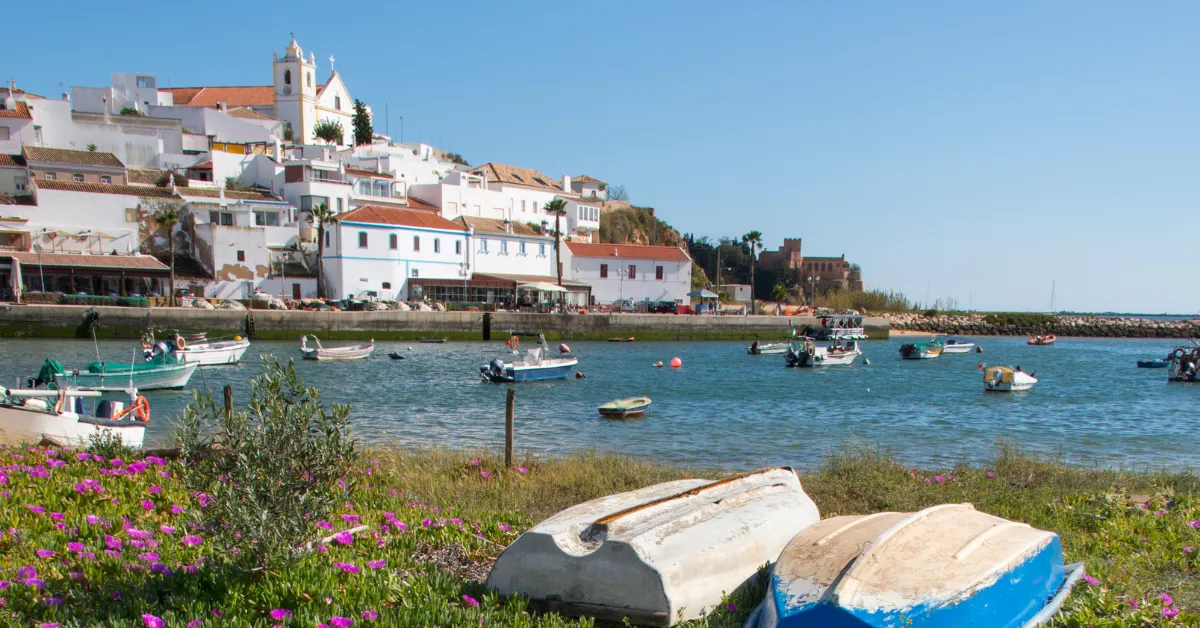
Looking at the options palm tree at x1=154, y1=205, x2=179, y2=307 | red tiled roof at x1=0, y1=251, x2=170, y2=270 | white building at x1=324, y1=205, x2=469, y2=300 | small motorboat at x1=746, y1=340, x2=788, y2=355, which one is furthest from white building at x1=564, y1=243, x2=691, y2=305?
red tiled roof at x1=0, y1=251, x2=170, y2=270

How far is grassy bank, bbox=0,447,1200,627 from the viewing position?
5160 mm

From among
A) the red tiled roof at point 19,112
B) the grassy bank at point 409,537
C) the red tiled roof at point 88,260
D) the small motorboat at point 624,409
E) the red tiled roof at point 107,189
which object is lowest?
the small motorboat at point 624,409

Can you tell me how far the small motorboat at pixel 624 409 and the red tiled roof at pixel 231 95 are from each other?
282ft

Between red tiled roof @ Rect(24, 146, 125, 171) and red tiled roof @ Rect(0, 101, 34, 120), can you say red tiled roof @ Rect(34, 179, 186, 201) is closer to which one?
red tiled roof @ Rect(24, 146, 125, 171)

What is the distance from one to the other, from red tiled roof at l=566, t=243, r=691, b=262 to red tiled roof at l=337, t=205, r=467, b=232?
11714 millimetres

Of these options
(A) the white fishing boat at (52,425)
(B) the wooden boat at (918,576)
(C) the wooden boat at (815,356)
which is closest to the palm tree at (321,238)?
(C) the wooden boat at (815,356)

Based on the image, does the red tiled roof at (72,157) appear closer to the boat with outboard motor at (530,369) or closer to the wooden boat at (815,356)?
the boat with outboard motor at (530,369)

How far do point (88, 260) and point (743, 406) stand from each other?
4414cm

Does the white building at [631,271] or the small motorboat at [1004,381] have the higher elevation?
the white building at [631,271]

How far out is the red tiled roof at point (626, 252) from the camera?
7362cm

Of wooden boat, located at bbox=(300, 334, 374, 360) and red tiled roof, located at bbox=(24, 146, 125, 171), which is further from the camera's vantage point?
red tiled roof, located at bbox=(24, 146, 125, 171)

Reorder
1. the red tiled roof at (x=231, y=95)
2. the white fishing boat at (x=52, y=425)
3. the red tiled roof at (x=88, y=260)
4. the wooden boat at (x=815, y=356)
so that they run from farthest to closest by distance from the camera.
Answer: the red tiled roof at (x=231, y=95), the red tiled roof at (x=88, y=260), the wooden boat at (x=815, y=356), the white fishing boat at (x=52, y=425)

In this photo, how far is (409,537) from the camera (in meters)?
7.21

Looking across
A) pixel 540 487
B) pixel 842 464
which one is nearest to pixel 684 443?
pixel 842 464
